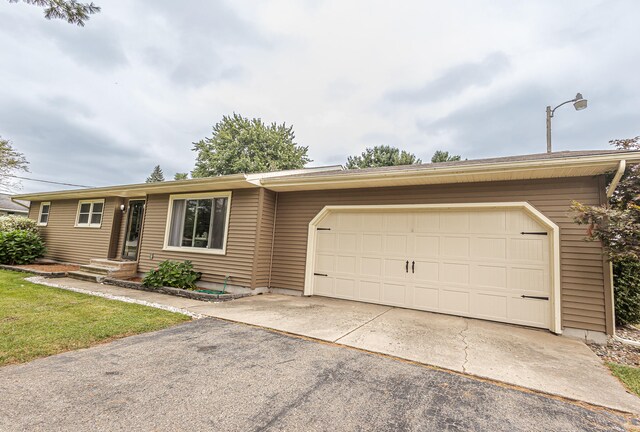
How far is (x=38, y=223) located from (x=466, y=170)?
52.9ft

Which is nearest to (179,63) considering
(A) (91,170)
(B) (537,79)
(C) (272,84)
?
(C) (272,84)

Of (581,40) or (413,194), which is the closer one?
(413,194)

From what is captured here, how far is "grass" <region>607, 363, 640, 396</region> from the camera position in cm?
265

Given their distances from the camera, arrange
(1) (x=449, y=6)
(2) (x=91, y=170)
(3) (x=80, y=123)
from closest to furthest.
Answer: (1) (x=449, y=6), (3) (x=80, y=123), (2) (x=91, y=170)

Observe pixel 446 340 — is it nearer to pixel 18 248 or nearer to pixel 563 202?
pixel 563 202

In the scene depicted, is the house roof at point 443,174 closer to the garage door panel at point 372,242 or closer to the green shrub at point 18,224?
the garage door panel at point 372,242

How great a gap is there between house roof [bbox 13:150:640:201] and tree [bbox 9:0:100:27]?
134 inches

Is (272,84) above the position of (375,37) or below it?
above

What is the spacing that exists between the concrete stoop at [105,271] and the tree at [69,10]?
6.20 m

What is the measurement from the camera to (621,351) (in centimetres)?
375

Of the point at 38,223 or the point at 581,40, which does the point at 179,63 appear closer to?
the point at 38,223

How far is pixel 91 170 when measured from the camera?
A: 33.4m

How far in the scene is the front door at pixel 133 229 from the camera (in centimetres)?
915

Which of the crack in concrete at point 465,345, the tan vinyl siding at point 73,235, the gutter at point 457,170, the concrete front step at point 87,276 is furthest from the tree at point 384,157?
the concrete front step at point 87,276
